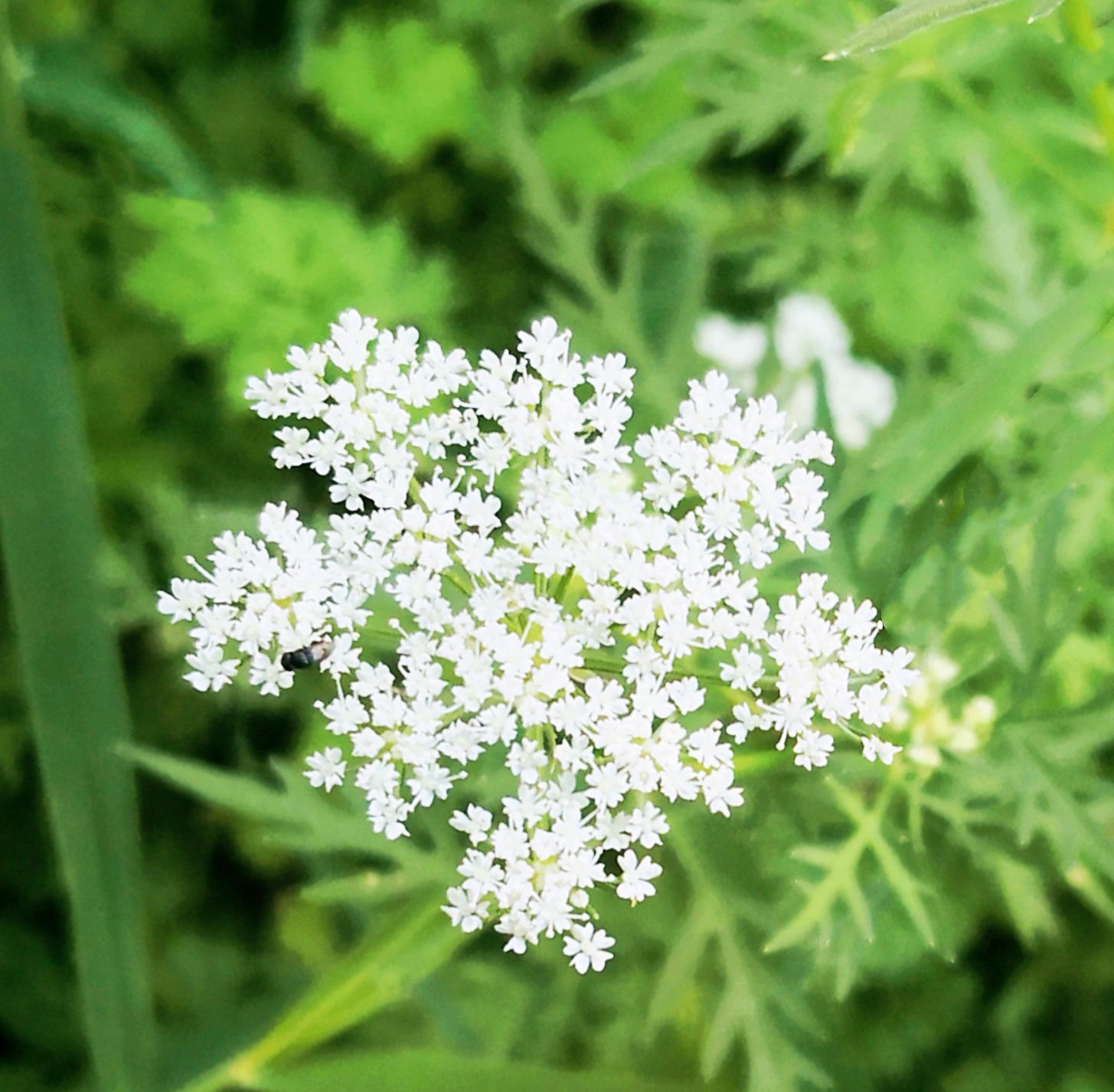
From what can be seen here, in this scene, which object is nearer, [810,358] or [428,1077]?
[428,1077]

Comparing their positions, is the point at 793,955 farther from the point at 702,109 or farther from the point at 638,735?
the point at 702,109

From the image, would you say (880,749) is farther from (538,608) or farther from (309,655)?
(309,655)

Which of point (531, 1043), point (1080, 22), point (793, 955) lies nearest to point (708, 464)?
point (1080, 22)

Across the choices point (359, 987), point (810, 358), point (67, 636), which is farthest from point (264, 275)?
point (359, 987)

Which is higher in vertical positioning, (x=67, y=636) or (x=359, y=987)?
(x=67, y=636)

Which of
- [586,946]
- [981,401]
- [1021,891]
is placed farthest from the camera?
[1021,891]

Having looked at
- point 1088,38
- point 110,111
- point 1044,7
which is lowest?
point 1044,7
